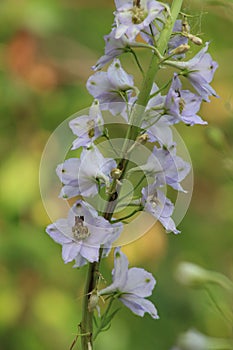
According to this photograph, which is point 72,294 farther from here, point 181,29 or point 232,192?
point 181,29

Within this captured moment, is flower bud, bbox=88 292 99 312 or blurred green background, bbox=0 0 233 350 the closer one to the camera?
flower bud, bbox=88 292 99 312

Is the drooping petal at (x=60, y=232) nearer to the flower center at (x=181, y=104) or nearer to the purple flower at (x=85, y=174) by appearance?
the purple flower at (x=85, y=174)

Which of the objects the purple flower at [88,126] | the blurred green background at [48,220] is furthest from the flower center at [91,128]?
the blurred green background at [48,220]

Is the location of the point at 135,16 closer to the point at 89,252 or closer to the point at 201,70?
the point at 201,70

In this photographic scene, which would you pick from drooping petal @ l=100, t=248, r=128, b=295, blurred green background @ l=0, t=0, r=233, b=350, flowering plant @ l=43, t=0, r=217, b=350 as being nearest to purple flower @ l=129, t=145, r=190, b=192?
flowering plant @ l=43, t=0, r=217, b=350

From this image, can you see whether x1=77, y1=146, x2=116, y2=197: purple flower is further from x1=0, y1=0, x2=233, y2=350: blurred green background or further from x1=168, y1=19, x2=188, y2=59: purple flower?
x1=0, y1=0, x2=233, y2=350: blurred green background
